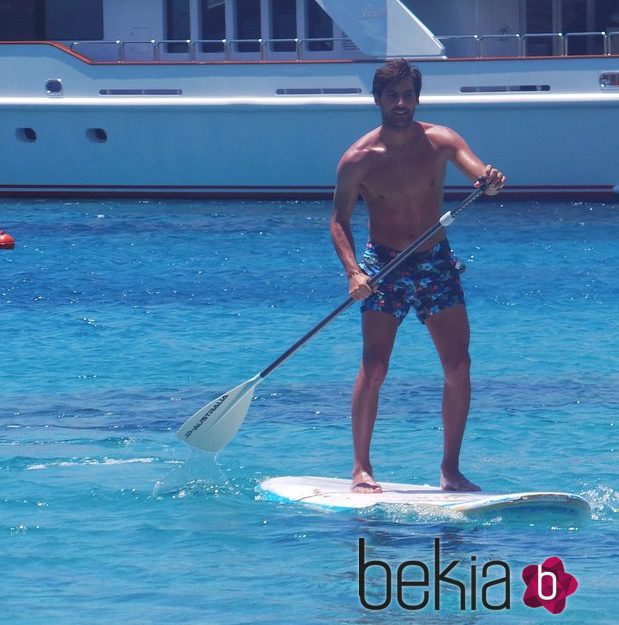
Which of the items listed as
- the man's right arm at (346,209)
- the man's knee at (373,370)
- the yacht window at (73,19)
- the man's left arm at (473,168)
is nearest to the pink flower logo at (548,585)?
the man's knee at (373,370)

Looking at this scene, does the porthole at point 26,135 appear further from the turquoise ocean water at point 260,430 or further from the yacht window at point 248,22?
the turquoise ocean water at point 260,430

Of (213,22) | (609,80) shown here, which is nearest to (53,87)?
(213,22)

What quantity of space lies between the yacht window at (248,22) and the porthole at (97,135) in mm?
2218

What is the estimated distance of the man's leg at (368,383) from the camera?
6.24 m

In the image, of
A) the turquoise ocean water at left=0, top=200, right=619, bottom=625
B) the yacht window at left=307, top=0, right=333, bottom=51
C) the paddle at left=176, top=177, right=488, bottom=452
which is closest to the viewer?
the turquoise ocean water at left=0, top=200, right=619, bottom=625

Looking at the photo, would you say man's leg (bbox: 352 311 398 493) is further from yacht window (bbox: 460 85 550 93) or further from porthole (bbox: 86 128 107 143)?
porthole (bbox: 86 128 107 143)

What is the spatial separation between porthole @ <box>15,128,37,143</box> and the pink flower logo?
16.0 meters

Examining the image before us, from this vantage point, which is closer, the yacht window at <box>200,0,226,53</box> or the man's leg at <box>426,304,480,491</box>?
the man's leg at <box>426,304,480,491</box>

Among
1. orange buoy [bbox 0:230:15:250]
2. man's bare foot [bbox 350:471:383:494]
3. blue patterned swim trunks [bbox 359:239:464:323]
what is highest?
blue patterned swim trunks [bbox 359:239:464:323]

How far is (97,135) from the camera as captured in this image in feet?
66.5

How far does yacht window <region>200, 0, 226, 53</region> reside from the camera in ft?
67.4

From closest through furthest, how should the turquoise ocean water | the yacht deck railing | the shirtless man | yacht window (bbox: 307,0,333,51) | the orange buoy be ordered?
the turquoise ocean water → the shirtless man → the orange buoy → the yacht deck railing → yacht window (bbox: 307,0,333,51)

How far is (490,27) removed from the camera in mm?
20297

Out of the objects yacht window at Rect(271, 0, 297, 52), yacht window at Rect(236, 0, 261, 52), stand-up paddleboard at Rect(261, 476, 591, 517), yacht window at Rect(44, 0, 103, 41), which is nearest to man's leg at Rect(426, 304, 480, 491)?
stand-up paddleboard at Rect(261, 476, 591, 517)
